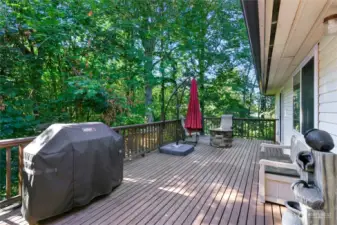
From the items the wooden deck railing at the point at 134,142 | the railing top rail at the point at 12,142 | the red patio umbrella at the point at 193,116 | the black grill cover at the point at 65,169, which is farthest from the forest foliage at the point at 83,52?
the black grill cover at the point at 65,169

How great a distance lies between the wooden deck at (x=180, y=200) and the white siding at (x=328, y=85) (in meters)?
1.27

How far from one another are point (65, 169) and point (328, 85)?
3.38 metres

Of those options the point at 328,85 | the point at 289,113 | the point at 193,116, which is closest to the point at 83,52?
the point at 193,116

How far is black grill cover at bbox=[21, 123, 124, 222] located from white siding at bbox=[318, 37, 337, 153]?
2.92 m

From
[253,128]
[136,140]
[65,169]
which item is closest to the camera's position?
[65,169]

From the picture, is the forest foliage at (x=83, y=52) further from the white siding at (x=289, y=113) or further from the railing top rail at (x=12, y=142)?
the white siding at (x=289, y=113)

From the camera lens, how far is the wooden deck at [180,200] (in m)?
2.30

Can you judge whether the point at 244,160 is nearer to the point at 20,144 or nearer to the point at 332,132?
the point at 332,132

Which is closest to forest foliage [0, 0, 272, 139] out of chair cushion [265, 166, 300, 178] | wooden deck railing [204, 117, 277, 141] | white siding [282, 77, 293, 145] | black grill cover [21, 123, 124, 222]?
black grill cover [21, 123, 124, 222]

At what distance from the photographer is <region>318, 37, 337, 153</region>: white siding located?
87.4 inches

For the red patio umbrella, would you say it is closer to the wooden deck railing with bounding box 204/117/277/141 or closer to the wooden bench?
the wooden bench

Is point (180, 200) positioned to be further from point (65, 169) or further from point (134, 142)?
point (134, 142)

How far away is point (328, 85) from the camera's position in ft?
7.95

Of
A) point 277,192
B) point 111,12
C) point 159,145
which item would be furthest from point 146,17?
point 277,192
